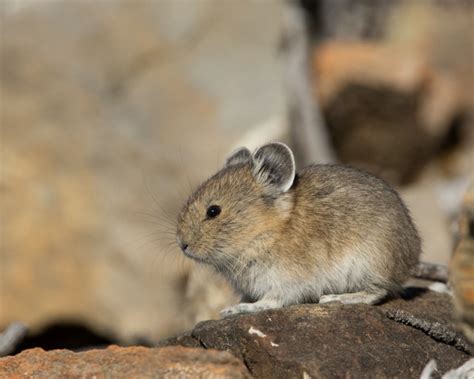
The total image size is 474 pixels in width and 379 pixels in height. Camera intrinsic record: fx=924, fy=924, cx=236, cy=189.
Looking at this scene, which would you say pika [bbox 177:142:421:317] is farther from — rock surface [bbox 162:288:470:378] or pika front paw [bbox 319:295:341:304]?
rock surface [bbox 162:288:470:378]

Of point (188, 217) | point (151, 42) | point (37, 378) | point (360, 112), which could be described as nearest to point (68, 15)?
point (151, 42)

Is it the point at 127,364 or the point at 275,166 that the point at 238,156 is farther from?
the point at 127,364

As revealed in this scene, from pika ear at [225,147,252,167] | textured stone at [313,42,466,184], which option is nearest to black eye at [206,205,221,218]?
pika ear at [225,147,252,167]

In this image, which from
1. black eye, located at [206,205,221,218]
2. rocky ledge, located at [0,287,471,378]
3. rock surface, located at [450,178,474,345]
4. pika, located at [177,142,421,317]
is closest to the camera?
rock surface, located at [450,178,474,345]

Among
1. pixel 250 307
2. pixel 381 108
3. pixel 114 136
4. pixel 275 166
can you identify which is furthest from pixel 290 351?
pixel 381 108

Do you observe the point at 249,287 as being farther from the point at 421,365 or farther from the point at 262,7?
the point at 262,7

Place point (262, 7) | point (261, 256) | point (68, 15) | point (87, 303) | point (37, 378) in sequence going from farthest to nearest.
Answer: point (262, 7)
point (68, 15)
point (87, 303)
point (261, 256)
point (37, 378)
